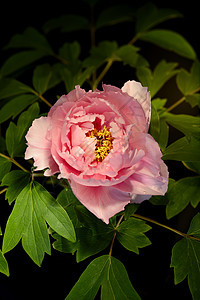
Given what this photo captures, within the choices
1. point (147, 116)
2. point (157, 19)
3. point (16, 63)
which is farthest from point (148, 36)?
point (147, 116)

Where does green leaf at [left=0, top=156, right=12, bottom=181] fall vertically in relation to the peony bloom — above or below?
below

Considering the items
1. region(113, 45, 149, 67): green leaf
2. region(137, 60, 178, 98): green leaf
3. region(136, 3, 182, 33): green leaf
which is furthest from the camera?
region(136, 3, 182, 33): green leaf

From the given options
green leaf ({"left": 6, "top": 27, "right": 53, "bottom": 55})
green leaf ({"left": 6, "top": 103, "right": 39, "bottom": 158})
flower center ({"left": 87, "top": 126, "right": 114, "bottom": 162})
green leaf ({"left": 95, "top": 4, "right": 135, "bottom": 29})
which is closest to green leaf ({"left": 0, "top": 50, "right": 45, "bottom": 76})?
green leaf ({"left": 6, "top": 27, "right": 53, "bottom": 55})

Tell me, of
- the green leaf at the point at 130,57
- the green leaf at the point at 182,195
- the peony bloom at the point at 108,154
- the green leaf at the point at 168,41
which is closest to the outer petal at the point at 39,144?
the peony bloom at the point at 108,154

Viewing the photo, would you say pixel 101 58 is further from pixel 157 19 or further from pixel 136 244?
pixel 136 244

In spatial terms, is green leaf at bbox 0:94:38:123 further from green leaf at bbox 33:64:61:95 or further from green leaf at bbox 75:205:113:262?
green leaf at bbox 75:205:113:262

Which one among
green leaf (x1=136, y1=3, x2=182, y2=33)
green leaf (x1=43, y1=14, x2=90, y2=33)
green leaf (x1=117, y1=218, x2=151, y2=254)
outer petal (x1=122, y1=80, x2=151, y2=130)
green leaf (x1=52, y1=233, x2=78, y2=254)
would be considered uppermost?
outer petal (x1=122, y1=80, x2=151, y2=130)

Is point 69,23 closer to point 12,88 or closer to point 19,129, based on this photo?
point 12,88
